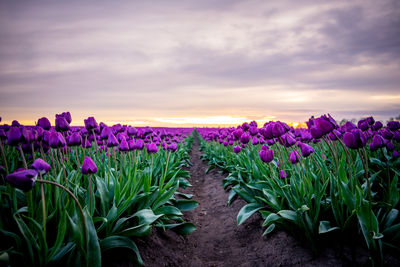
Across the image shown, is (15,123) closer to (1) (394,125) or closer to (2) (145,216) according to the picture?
(2) (145,216)

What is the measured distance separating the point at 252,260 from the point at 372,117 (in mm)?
3844

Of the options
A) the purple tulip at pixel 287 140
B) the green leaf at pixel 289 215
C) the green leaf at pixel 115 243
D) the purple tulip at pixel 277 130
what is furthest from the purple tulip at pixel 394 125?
the green leaf at pixel 115 243

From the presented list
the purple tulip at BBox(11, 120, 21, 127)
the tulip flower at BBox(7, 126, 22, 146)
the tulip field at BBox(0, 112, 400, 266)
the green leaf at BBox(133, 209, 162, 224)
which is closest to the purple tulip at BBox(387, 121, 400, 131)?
the tulip field at BBox(0, 112, 400, 266)

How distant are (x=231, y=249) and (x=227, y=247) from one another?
4.0 inches

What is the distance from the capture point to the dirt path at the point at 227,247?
2.61m

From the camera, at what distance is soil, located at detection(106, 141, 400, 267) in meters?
2.41

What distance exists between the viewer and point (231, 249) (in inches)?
135

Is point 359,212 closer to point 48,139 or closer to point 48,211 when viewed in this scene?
point 48,211

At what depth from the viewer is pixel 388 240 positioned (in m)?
2.26

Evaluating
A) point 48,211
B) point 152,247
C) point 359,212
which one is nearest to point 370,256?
point 359,212

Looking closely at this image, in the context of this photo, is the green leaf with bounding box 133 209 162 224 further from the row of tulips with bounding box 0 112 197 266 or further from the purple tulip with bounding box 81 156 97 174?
the purple tulip with bounding box 81 156 97 174

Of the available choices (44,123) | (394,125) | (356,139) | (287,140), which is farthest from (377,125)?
(44,123)

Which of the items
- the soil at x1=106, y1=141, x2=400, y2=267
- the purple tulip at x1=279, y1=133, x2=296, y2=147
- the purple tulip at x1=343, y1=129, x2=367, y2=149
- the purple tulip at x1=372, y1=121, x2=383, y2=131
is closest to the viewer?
the purple tulip at x1=343, y1=129, x2=367, y2=149

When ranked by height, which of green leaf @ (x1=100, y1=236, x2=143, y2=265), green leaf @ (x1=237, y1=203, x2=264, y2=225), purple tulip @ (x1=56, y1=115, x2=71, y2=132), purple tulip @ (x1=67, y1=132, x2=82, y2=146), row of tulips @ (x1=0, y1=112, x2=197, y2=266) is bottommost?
green leaf @ (x1=237, y1=203, x2=264, y2=225)
